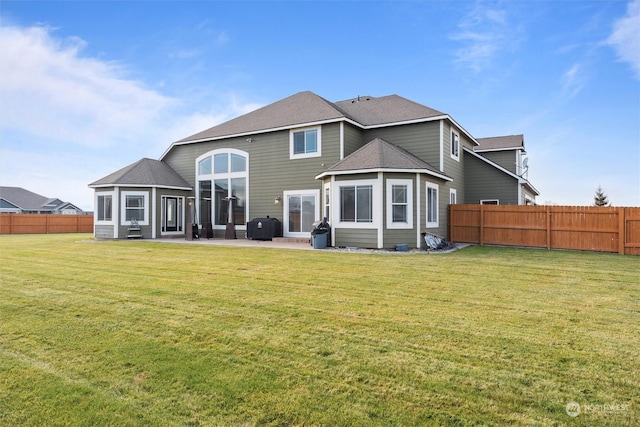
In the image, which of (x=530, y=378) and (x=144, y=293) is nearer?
(x=530, y=378)

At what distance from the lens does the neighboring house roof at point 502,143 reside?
21481mm

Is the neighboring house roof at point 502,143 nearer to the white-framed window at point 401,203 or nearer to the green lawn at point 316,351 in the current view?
the white-framed window at point 401,203

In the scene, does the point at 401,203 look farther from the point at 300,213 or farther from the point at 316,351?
the point at 316,351

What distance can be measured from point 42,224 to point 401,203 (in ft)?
89.9

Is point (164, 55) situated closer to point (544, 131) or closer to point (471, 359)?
point (471, 359)

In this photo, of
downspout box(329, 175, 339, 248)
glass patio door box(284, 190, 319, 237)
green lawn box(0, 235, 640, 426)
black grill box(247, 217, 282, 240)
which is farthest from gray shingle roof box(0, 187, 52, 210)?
green lawn box(0, 235, 640, 426)

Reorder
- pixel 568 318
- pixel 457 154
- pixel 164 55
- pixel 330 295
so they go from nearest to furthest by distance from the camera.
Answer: pixel 568 318 → pixel 330 295 → pixel 164 55 → pixel 457 154

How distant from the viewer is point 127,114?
17.4m

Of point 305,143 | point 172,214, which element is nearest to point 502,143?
point 305,143

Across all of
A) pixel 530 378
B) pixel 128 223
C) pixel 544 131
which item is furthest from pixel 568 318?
pixel 544 131

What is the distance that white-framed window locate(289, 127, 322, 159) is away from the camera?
1555 cm

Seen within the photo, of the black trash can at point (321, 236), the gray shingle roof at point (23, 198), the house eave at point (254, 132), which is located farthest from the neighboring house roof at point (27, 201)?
the black trash can at point (321, 236)

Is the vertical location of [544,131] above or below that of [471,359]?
above

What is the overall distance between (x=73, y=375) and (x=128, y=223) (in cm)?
1680
